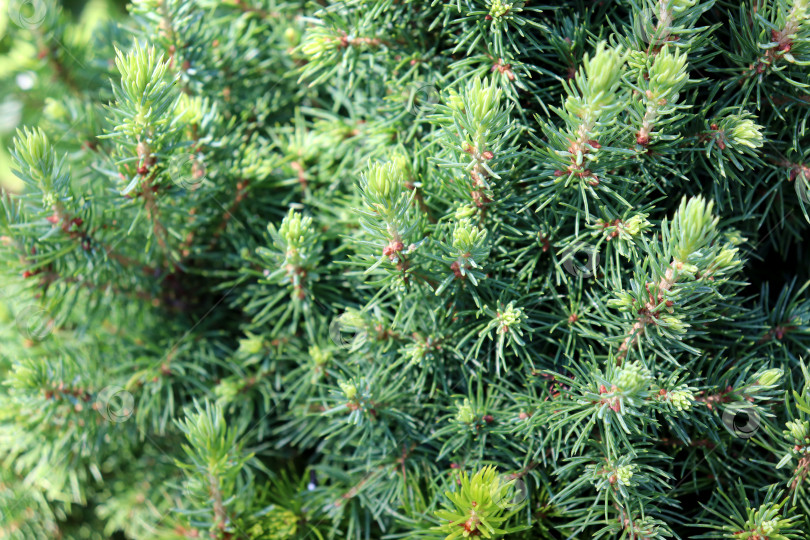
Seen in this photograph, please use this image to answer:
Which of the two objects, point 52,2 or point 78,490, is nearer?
point 78,490

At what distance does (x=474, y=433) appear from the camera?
2.10ft

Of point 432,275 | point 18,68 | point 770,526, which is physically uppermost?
point 18,68

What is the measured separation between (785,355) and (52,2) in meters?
1.10

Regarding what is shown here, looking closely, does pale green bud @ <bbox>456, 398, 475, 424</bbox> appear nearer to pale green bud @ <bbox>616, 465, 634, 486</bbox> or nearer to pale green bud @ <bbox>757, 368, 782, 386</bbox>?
pale green bud @ <bbox>616, 465, 634, 486</bbox>

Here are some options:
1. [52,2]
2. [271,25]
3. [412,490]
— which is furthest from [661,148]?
[52,2]

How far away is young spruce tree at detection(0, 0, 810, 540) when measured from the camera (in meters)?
0.56

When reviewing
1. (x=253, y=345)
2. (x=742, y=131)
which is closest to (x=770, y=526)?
(x=742, y=131)

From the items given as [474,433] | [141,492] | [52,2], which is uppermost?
[52,2]

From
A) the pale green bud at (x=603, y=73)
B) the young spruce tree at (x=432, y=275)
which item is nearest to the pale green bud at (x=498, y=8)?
the young spruce tree at (x=432, y=275)

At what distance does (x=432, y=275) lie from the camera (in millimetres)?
593

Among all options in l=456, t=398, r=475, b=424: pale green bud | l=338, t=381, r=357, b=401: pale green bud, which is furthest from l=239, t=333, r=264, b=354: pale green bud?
l=456, t=398, r=475, b=424: pale green bud

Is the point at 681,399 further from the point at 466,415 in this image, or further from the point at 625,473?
the point at 466,415

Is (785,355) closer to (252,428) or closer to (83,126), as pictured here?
(252,428)

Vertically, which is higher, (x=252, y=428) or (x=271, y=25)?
(x=271, y=25)
